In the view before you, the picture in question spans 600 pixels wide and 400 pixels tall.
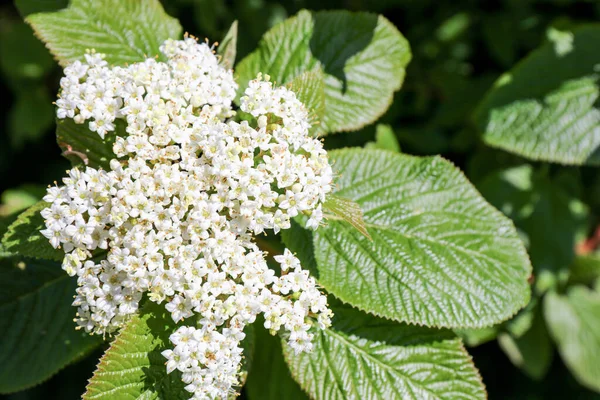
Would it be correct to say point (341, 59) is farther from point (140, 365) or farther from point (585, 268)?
point (585, 268)

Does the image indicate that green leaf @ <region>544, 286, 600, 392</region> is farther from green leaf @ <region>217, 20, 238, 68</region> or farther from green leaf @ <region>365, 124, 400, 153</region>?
green leaf @ <region>217, 20, 238, 68</region>

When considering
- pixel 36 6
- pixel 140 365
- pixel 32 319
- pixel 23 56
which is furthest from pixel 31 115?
pixel 140 365

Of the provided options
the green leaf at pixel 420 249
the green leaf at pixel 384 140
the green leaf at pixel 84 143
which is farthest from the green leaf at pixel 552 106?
the green leaf at pixel 84 143

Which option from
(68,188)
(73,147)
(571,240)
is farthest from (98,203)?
(571,240)

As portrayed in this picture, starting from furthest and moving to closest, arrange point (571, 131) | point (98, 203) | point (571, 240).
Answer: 1. point (571, 240)
2. point (571, 131)
3. point (98, 203)

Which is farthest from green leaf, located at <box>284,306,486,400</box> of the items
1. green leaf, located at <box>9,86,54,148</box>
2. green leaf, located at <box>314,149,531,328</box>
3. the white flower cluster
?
green leaf, located at <box>9,86,54,148</box>

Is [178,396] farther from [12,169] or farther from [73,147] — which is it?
[12,169]
